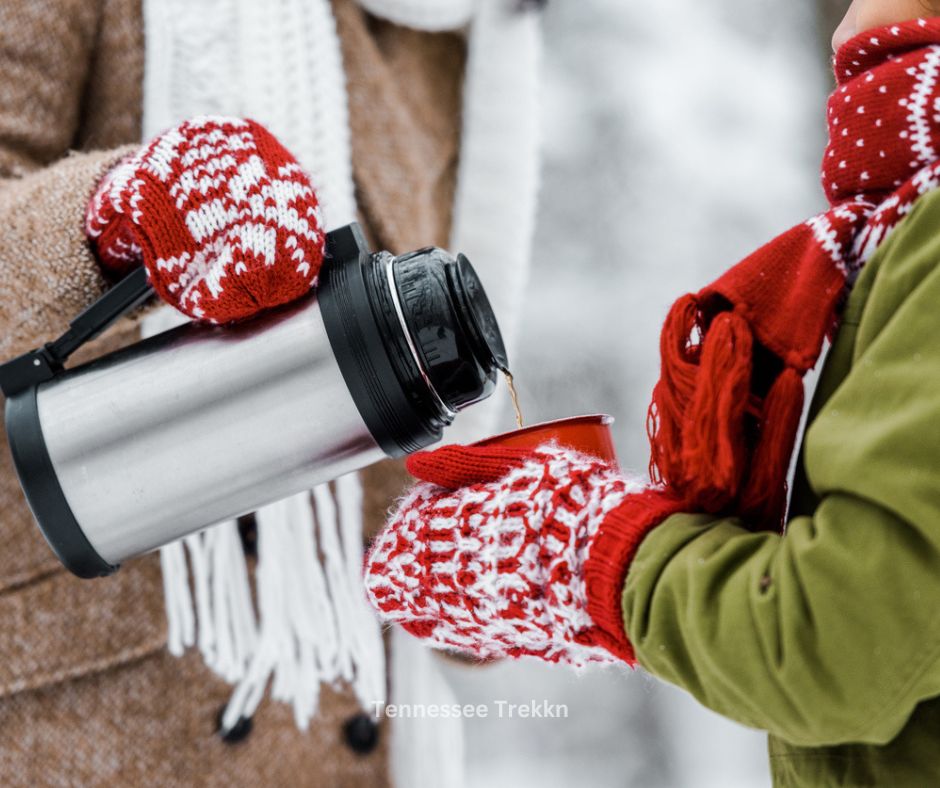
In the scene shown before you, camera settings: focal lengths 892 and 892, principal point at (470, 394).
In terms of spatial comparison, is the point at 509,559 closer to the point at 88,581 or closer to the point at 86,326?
the point at 86,326

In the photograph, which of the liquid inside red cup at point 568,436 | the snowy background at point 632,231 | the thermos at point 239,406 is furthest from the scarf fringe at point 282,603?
the snowy background at point 632,231

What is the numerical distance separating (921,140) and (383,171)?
0.53 metres

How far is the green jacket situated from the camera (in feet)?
1.09

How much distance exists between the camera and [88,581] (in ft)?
2.33

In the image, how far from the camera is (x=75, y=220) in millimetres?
573

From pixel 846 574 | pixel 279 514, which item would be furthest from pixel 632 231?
pixel 846 574

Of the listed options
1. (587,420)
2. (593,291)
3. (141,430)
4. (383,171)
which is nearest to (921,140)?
(587,420)

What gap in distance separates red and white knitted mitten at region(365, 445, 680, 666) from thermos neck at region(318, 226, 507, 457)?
4cm

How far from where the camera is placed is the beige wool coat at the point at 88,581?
587 mm

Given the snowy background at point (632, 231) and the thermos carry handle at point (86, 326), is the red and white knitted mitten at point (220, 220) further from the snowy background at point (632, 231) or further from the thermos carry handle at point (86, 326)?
the snowy background at point (632, 231)

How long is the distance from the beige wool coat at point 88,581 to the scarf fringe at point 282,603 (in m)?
0.03

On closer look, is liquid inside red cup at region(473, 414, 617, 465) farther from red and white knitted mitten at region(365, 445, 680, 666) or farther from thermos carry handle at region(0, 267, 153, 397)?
thermos carry handle at region(0, 267, 153, 397)

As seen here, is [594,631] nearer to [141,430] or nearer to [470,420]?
[141,430]

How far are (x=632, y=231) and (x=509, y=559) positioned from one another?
3.02ft
